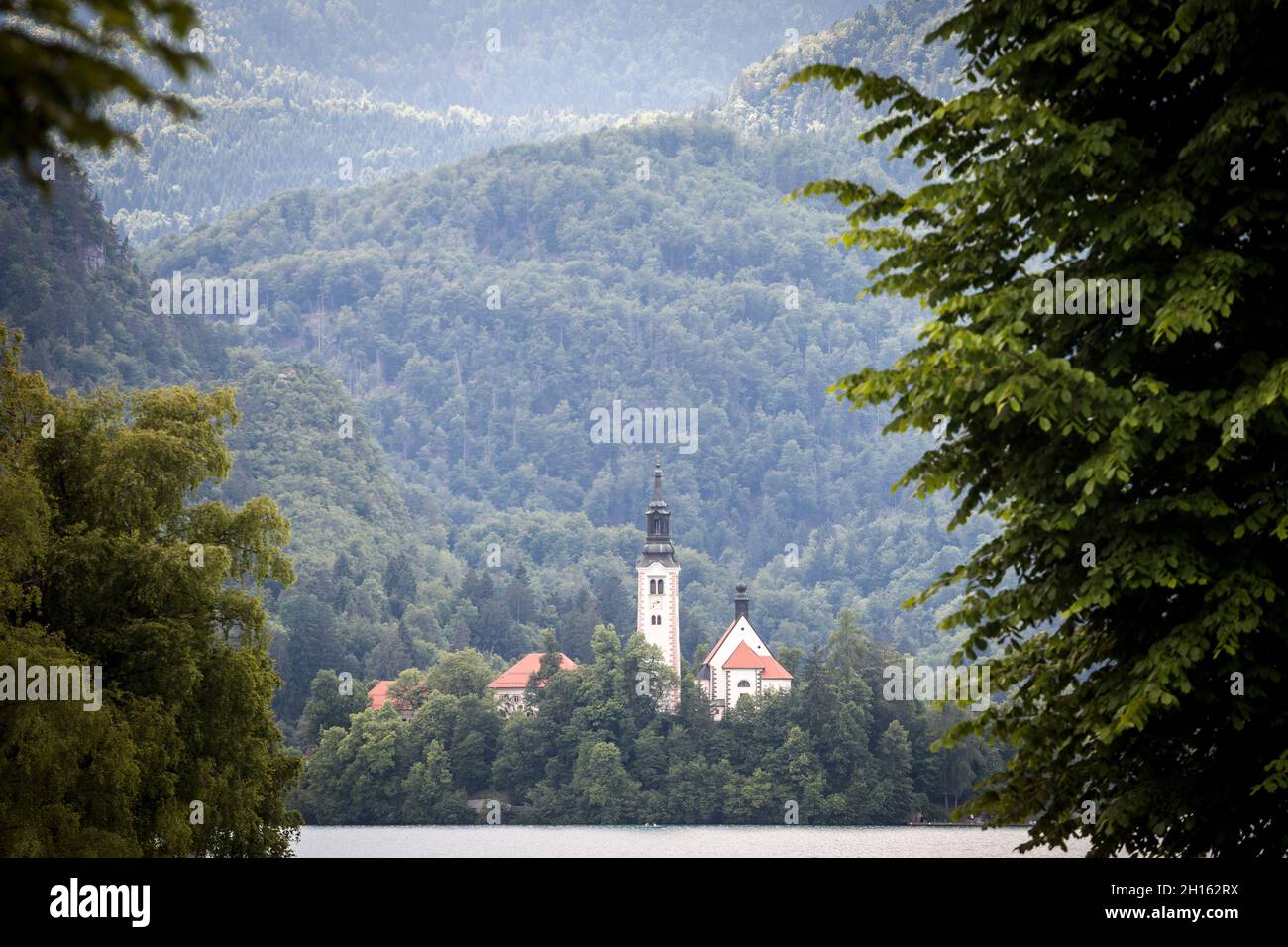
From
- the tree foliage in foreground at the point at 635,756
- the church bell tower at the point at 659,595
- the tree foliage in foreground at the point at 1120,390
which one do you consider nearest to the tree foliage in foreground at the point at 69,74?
the tree foliage in foreground at the point at 1120,390

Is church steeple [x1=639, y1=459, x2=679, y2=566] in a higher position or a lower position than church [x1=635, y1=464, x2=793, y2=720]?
higher

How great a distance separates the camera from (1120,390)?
13305 mm

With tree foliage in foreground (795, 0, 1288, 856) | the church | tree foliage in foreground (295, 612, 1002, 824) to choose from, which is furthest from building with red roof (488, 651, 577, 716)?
tree foliage in foreground (795, 0, 1288, 856)

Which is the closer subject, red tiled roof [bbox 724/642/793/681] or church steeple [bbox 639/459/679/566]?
red tiled roof [bbox 724/642/793/681]

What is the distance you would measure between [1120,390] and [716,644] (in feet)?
520

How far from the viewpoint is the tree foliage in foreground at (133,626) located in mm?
26188

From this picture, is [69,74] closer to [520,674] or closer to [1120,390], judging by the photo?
[1120,390]

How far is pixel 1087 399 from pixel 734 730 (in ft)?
388

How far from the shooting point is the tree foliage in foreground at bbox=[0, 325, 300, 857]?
26.2 m

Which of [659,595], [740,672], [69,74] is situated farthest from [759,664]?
[69,74]
